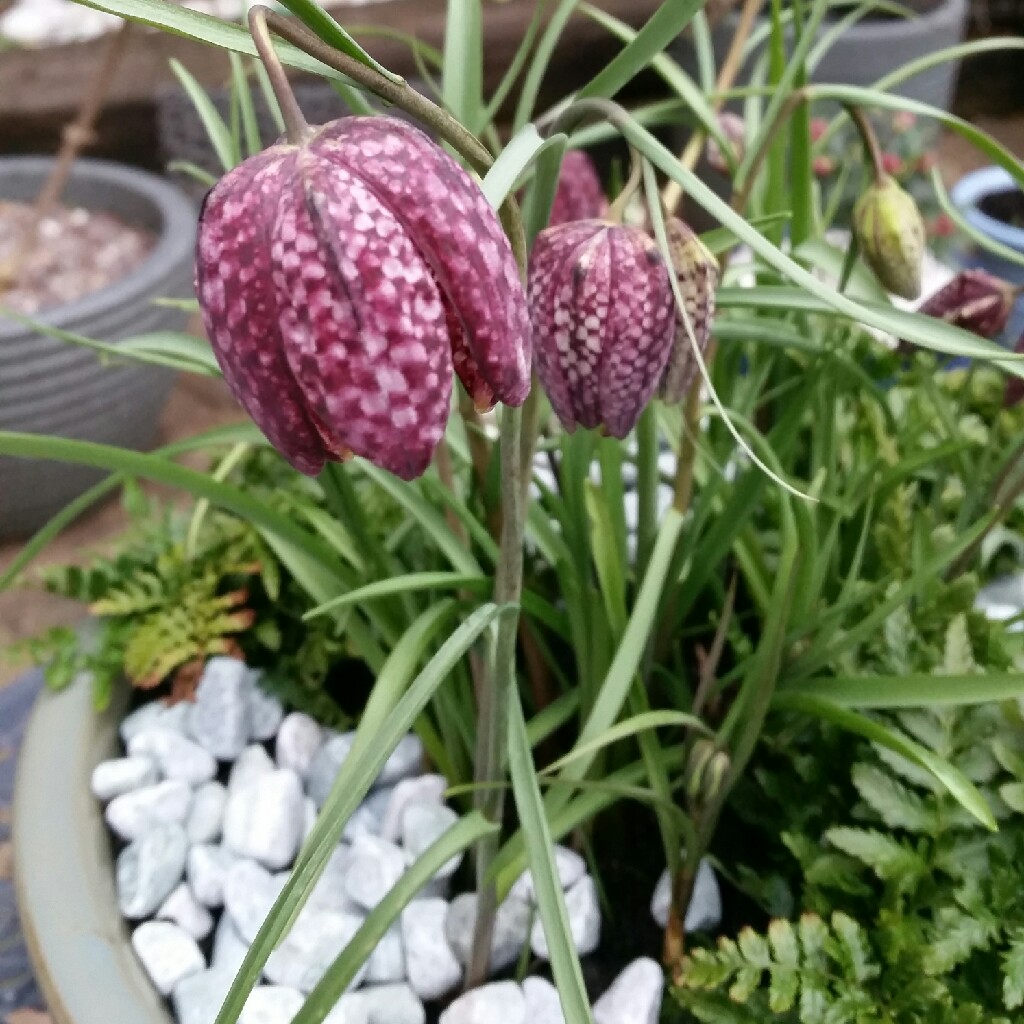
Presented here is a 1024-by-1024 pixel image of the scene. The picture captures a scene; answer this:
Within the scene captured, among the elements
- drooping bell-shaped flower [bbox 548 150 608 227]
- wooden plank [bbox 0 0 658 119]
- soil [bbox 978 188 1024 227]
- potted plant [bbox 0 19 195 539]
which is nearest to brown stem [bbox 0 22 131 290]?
potted plant [bbox 0 19 195 539]

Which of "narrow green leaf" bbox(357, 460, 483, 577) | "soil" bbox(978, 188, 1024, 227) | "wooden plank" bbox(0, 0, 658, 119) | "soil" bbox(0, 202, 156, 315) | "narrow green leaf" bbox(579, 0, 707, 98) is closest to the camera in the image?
"narrow green leaf" bbox(579, 0, 707, 98)

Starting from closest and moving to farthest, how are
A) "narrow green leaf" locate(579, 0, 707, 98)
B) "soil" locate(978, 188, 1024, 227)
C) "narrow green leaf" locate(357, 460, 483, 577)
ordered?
"narrow green leaf" locate(579, 0, 707, 98)
"narrow green leaf" locate(357, 460, 483, 577)
"soil" locate(978, 188, 1024, 227)

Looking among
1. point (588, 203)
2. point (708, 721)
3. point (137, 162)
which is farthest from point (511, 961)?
point (137, 162)

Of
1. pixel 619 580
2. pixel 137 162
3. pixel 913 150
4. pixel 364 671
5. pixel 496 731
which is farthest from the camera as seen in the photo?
pixel 137 162

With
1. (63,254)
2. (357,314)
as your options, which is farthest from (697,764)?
(63,254)

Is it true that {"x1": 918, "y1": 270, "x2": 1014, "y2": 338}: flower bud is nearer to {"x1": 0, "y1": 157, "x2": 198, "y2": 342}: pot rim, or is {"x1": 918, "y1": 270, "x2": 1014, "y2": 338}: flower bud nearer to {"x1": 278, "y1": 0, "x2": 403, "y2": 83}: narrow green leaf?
{"x1": 278, "y1": 0, "x2": 403, "y2": 83}: narrow green leaf

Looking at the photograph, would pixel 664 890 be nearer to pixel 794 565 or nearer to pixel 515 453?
pixel 794 565

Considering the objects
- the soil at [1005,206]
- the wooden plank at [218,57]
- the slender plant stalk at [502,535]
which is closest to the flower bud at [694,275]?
the slender plant stalk at [502,535]
